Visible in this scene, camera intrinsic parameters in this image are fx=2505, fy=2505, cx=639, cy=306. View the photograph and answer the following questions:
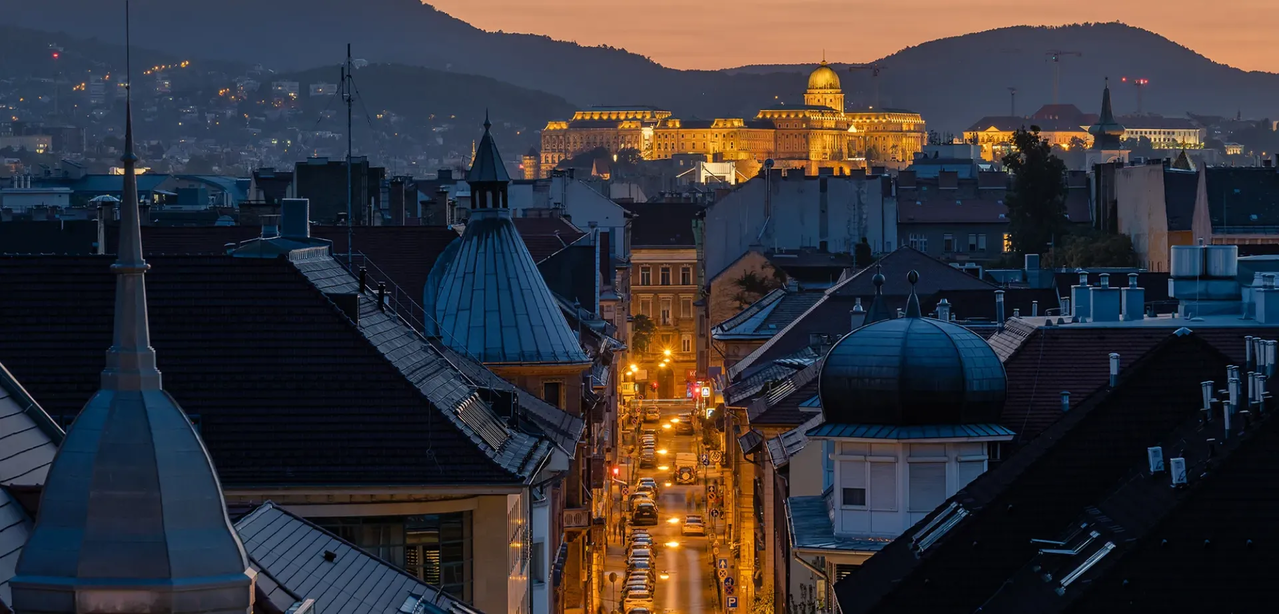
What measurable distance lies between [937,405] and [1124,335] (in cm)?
358

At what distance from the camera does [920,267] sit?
7144 cm

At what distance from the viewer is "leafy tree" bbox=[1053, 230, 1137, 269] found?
93.6 m

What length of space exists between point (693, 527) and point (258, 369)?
57.6 m

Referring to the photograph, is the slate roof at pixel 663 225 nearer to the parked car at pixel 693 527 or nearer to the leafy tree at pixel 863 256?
the leafy tree at pixel 863 256

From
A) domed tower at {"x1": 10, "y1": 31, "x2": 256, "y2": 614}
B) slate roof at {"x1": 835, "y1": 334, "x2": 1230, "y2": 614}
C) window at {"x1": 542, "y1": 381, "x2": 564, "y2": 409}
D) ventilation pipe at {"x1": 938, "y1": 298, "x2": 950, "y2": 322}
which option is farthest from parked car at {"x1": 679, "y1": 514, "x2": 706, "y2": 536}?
domed tower at {"x1": 10, "y1": 31, "x2": 256, "y2": 614}

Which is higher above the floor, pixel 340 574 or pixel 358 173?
pixel 358 173

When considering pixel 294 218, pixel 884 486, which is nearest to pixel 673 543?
pixel 884 486

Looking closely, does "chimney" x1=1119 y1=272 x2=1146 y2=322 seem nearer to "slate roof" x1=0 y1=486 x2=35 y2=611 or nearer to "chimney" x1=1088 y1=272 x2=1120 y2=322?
"chimney" x1=1088 y1=272 x2=1120 y2=322

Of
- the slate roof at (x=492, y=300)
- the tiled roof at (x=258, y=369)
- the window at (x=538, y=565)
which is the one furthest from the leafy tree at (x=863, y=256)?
the tiled roof at (x=258, y=369)

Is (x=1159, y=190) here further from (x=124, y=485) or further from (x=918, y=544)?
(x=124, y=485)

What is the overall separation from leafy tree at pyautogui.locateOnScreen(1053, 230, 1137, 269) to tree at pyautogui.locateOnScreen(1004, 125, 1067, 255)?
5297 millimetres

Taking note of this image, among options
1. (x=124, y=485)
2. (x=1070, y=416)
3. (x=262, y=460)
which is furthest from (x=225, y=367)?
(x=124, y=485)

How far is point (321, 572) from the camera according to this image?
1928 cm

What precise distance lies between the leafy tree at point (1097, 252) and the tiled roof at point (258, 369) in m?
67.6
